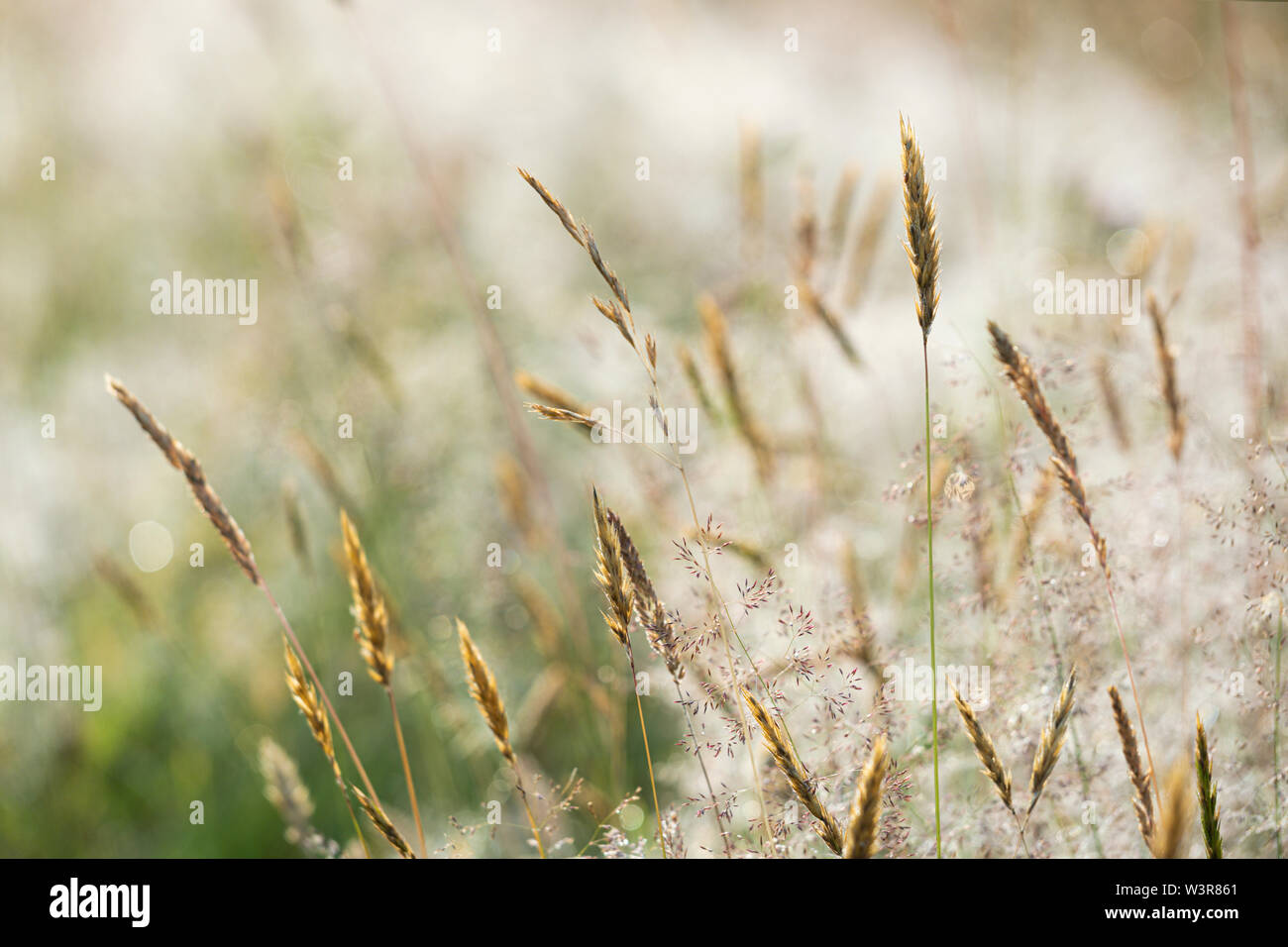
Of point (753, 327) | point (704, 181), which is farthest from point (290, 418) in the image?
point (704, 181)

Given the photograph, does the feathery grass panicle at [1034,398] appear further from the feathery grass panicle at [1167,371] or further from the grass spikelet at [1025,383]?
the feathery grass panicle at [1167,371]

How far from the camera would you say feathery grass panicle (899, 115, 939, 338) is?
0.55 metres

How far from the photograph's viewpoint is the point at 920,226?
22.3 inches

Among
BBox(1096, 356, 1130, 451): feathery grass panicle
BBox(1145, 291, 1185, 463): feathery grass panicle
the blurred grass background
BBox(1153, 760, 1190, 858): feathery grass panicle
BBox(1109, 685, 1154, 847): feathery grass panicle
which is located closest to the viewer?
BBox(1153, 760, 1190, 858): feathery grass panicle

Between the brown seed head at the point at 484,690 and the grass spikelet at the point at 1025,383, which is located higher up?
the grass spikelet at the point at 1025,383

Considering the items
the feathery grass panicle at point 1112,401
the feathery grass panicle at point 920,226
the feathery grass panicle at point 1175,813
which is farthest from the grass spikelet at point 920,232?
the feathery grass panicle at point 1112,401

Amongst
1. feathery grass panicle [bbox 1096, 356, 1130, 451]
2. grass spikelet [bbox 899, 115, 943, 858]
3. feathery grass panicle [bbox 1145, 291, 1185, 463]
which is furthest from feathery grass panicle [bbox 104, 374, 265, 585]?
feathery grass panicle [bbox 1096, 356, 1130, 451]

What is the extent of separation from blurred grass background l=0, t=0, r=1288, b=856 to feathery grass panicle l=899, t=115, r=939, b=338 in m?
0.29

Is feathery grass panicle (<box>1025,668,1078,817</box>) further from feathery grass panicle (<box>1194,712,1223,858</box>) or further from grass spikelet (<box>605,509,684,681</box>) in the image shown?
grass spikelet (<box>605,509,684,681</box>)

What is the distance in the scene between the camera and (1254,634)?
79 centimetres

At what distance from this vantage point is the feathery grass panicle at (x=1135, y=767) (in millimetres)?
586

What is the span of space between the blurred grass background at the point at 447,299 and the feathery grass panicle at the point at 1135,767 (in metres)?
0.29

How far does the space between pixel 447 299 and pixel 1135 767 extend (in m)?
1.72

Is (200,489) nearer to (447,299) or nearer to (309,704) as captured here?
(309,704)
